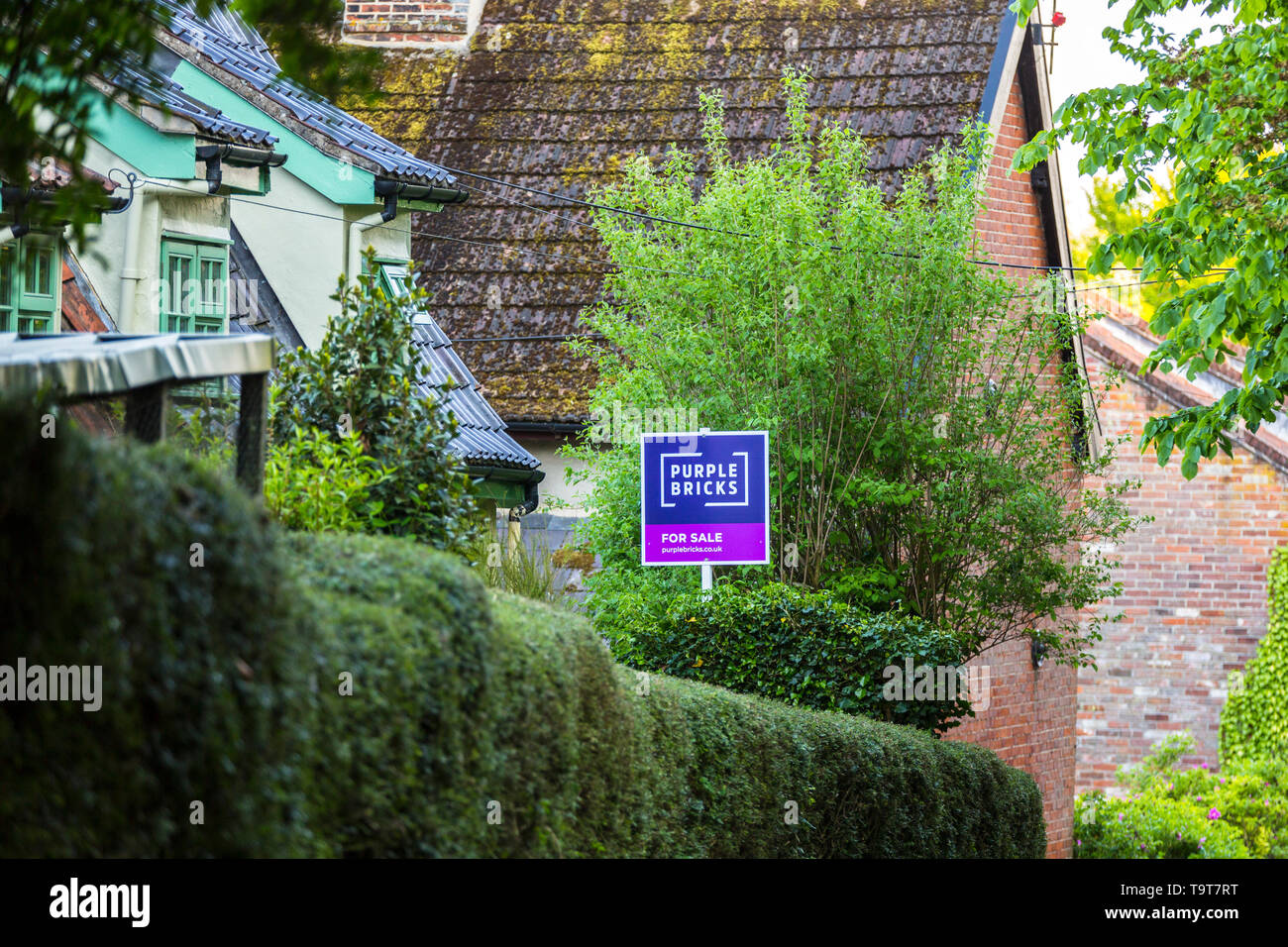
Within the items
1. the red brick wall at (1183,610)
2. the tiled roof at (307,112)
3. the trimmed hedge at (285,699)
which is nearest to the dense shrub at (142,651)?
the trimmed hedge at (285,699)

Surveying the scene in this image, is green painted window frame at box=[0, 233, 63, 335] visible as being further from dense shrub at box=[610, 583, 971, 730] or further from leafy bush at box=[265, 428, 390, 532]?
dense shrub at box=[610, 583, 971, 730]

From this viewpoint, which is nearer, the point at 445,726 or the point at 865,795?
the point at 445,726

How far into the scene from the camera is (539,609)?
20.3 ft

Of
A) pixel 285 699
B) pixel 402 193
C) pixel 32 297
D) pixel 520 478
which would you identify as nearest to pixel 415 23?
pixel 520 478

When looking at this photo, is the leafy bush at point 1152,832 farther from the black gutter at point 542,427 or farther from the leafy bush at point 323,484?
the leafy bush at point 323,484

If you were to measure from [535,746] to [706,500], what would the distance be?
21.5 ft

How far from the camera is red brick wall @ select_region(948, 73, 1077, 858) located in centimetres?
1712

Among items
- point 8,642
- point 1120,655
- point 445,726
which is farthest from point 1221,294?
point 1120,655

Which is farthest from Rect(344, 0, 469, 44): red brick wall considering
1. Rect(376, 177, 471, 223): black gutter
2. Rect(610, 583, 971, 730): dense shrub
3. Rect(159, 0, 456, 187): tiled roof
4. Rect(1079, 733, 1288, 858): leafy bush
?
Rect(1079, 733, 1288, 858): leafy bush

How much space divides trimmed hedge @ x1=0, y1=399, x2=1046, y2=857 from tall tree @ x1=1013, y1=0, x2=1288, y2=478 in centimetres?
453

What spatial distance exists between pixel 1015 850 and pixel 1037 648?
6.30 metres

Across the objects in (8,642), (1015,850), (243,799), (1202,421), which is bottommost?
(1015,850)

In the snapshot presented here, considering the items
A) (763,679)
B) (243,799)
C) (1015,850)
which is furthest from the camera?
(1015,850)

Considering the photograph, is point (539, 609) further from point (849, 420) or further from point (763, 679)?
point (849, 420)
